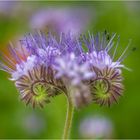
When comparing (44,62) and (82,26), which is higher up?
(82,26)

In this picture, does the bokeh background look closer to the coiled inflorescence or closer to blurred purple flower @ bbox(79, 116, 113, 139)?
blurred purple flower @ bbox(79, 116, 113, 139)

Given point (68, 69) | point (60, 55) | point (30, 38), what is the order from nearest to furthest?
point (68, 69) → point (60, 55) → point (30, 38)

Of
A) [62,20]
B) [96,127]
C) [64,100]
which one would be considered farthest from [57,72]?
[62,20]

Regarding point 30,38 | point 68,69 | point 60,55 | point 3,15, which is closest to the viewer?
point 68,69

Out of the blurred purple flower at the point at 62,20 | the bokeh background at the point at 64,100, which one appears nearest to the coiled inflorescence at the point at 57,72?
the bokeh background at the point at 64,100

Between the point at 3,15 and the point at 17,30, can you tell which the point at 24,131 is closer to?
the point at 17,30

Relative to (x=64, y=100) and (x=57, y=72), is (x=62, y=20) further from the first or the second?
(x=57, y=72)

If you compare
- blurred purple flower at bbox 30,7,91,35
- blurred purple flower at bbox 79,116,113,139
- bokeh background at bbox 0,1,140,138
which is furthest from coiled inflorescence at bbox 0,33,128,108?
blurred purple flower at bbox 30,7,91,35

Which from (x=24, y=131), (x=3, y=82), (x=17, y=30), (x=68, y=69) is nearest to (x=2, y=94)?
(x=3, y=82)

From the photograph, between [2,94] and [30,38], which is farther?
[2,94]
